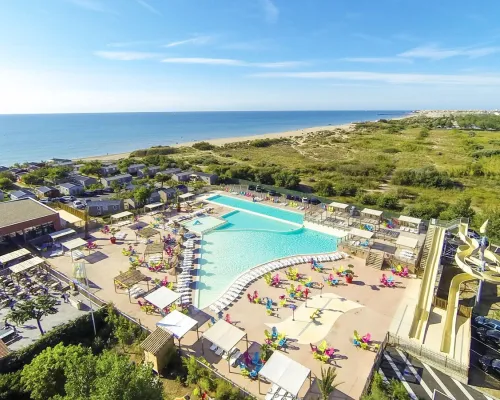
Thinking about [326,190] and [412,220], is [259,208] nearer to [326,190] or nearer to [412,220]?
[326,190]

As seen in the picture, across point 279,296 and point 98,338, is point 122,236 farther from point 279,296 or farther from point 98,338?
point 279,296

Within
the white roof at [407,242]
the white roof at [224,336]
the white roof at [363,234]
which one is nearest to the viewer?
the white roof at [224,336]

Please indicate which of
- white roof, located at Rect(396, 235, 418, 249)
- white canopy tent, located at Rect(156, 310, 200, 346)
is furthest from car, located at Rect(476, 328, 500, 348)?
white canopy tent, located at Rect(156, 310, 200, 346)

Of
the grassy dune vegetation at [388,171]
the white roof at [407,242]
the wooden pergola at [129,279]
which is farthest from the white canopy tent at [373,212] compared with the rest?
the wooden pergola at [129,279]

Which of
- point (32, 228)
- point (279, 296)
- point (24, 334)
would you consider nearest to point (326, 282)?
point (279, 296)

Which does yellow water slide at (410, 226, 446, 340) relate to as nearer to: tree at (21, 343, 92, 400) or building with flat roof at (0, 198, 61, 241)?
tree at (21, 343, 92, 400)

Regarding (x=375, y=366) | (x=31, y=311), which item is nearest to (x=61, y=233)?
(x=31, y=311)

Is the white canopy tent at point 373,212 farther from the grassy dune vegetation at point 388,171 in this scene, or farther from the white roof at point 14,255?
the white roof at point 14,255
